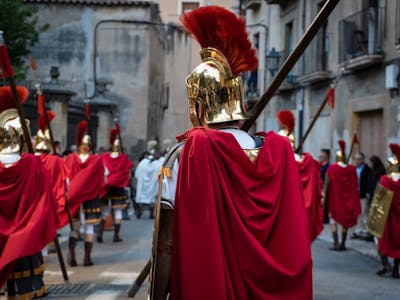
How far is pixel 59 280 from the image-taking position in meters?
9.55

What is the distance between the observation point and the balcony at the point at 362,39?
1734 cm

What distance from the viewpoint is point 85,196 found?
1095cm

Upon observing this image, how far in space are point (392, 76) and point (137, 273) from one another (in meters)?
8.88

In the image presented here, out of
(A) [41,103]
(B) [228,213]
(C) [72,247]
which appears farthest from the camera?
(C) [72,247]

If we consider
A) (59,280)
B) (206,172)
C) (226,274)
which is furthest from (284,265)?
(59,280)

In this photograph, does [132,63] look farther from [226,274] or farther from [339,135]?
[226,274]

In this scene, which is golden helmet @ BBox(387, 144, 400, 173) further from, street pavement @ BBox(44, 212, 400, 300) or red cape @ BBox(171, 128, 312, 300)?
red cape @ BBox(171, 128, 312, 300)

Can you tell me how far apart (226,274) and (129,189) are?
58.4ft

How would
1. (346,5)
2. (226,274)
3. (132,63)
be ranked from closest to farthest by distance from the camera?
1. (226,274)
2. (346,5)
3. (132,63)

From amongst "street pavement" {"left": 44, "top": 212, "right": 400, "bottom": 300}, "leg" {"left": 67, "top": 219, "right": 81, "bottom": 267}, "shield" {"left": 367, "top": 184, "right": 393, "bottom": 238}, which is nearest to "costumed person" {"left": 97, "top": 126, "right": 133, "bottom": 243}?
"street pavement" {"left": 44, "top": 212, "right": 400, "bottom": 300}

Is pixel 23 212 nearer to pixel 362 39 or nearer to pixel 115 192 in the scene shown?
pixel 115 192

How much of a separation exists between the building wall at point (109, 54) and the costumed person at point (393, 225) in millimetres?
18686

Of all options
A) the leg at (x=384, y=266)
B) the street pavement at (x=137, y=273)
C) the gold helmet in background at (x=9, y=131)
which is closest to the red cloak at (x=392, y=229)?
the leg at (x=384, y=266)

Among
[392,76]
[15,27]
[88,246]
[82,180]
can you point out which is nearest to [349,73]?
[392,76]
